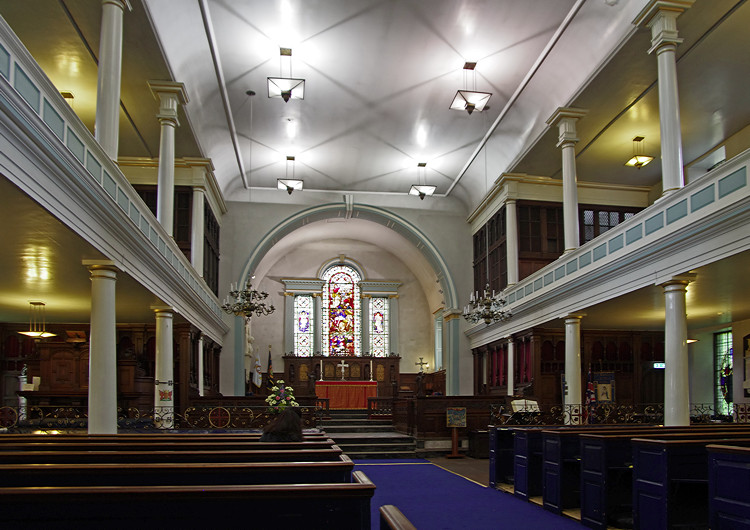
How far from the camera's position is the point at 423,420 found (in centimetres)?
1750

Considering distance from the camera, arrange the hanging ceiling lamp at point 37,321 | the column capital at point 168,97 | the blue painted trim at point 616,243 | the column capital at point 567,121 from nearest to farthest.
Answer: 1. the blue painted trim at point 616,243
2. the column capital at point 168,97
3. the hanging ceiling lamp at point 37,321
4. the column capital at point 567,121

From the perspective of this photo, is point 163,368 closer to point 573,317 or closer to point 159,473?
point 573,317

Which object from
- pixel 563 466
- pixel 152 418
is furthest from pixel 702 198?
pixel 152 418

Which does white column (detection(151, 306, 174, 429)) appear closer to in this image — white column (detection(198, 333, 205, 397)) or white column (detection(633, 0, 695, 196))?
white column (detection(198, 333, 205, 397))

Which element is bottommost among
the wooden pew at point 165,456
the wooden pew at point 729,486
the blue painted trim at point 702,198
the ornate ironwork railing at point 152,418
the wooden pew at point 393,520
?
the ornate ironwork railing at point 152,418

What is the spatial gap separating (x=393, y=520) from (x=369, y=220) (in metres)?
23.9

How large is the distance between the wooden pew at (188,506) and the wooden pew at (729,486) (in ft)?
12.0

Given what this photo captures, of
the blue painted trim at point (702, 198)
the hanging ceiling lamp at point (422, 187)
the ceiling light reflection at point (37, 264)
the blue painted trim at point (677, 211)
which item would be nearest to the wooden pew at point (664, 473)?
the blue painted trim at point (702, 198)

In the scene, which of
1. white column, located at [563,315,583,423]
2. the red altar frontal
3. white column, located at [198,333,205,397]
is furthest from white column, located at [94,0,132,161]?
the red altar frontal

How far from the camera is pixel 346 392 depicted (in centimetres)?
2698

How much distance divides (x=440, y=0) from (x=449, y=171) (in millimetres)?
10102

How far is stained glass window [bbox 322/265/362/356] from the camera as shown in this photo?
30.4 meters

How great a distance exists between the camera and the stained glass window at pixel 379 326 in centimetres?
3070

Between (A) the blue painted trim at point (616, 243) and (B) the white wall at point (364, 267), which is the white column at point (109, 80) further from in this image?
(B) the white wall at point (364, 267)
